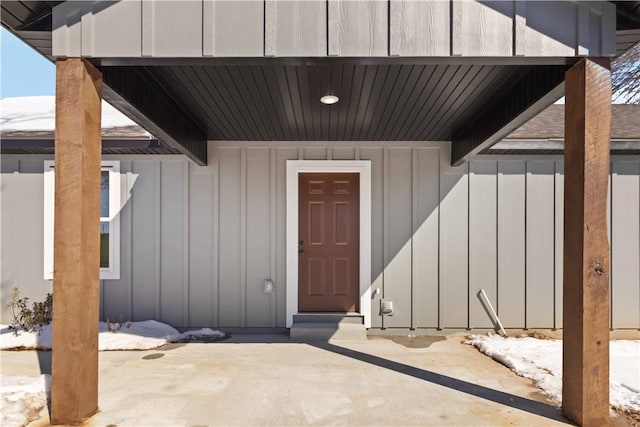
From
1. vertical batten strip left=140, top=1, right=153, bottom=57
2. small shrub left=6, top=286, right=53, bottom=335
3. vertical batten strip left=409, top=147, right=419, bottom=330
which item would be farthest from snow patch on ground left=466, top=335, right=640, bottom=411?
small shrub left=6, top=286, right=53, bottom=335

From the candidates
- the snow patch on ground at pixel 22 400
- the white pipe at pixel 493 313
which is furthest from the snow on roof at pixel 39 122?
the white pipe at pixel 493 313

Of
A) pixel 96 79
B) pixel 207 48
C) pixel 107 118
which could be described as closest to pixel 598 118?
pixel 207 48

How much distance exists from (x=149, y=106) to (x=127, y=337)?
8.79 feet

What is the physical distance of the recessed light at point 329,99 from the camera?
365cm

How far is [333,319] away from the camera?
16.9 ft

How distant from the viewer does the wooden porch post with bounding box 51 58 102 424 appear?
8.13 ft

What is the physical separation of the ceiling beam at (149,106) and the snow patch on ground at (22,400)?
221cm

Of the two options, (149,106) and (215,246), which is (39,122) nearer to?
(215,246)

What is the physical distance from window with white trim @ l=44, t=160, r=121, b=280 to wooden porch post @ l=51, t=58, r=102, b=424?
2929 mm

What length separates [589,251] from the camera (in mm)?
2502

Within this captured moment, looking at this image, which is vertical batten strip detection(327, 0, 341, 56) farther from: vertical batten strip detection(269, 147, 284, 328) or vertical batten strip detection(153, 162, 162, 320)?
vertical batten strip detection(153, 162, 162, 320)

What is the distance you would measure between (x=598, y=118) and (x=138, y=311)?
207 inches

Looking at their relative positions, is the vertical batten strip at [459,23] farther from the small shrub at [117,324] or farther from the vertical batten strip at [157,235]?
the small shrub at [117,324]

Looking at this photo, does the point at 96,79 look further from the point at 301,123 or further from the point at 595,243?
the point at 595,243
